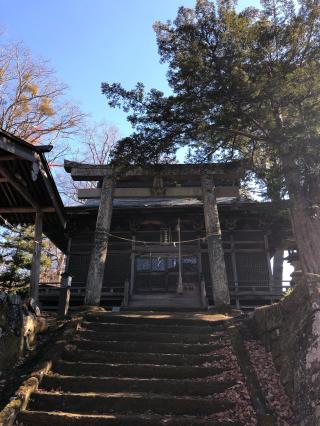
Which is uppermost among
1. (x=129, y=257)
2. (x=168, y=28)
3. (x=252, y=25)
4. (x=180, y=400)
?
(x=168, y=28)

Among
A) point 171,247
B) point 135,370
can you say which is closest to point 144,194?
point 171,247

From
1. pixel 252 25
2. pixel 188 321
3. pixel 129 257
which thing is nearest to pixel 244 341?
pixel 188 321

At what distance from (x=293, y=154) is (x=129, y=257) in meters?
9.59

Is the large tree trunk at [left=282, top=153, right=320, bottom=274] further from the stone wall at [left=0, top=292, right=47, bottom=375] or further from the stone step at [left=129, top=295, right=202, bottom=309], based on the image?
the stone wall at [left=0, top=292, right=47, bottom=375]

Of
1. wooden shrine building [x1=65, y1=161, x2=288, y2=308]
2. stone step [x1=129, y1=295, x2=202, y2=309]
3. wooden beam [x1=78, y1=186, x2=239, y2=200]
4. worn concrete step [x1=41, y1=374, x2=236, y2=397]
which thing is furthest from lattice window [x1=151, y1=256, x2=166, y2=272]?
worn concrete step [x1=41, y1=374, x2=236, y2=397]

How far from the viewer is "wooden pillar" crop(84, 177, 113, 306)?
446 inches

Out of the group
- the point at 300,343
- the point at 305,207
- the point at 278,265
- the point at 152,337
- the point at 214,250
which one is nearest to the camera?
the point at 300,343

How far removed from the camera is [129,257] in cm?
1686

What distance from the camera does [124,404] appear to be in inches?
233

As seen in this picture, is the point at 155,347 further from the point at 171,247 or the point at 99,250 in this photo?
the point at 171,247

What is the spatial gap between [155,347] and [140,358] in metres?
0.51

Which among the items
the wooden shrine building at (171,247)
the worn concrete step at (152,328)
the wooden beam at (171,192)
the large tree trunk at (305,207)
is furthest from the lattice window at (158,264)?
the large tree trunk at (305,207)

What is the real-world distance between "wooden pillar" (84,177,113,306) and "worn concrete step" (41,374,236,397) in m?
4.74

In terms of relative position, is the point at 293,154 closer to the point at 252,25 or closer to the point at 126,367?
the point at 252,25
